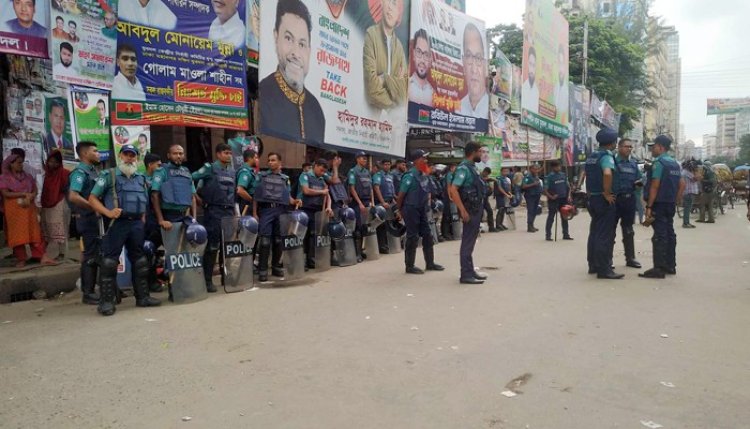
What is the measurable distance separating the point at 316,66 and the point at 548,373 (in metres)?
8.10

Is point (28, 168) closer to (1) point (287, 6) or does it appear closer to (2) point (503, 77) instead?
(1) point (287, 6)

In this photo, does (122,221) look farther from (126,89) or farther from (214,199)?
(126,89)

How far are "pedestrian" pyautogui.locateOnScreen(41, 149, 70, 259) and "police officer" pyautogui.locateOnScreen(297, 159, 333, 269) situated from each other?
3.01 meters

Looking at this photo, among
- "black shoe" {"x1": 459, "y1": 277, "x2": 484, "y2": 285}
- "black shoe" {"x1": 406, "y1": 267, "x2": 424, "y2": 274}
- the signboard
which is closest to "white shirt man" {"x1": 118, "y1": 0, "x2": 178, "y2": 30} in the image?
"black shoe" {"x1": 406, "y1": 267, "x2": 424, "y2": 274}

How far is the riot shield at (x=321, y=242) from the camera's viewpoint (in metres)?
8.03

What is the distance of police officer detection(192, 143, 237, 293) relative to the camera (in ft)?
21.9

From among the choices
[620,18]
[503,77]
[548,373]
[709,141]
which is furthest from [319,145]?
[709,141]

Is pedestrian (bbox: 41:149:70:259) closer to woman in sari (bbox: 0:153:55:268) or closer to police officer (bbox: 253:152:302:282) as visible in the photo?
woman in sari (bbox: 0:153:55:268)

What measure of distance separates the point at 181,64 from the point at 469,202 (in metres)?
4.31

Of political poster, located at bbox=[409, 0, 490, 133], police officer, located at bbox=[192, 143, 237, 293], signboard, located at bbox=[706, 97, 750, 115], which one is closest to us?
police officer, located at bbox=[192, 143, 237, 293]

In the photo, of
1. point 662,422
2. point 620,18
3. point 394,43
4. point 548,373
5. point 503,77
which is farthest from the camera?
point 620,18

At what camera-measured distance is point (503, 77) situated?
19.7 m

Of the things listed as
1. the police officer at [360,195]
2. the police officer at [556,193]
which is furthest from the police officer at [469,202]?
the police officer at [556,193]

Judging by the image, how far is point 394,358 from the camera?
4020 millimetres
